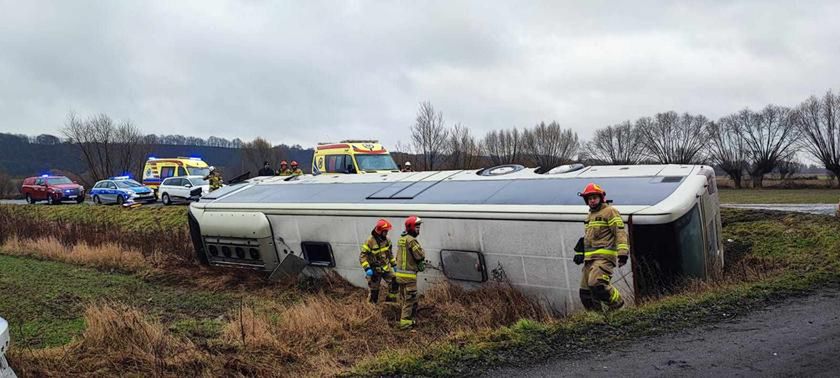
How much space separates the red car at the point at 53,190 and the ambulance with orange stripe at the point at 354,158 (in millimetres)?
16351

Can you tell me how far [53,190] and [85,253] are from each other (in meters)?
16.7

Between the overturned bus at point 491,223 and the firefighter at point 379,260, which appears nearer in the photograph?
the overturned bus at point 491,223

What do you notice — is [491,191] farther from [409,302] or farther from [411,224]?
[409,302]

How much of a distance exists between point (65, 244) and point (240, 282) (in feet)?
27.6

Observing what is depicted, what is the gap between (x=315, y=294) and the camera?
10.0m

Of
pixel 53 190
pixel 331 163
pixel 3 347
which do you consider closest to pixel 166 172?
pixel 53 190

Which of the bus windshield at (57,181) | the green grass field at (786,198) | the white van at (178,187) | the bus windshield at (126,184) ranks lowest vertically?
the green grass field at (786,198)

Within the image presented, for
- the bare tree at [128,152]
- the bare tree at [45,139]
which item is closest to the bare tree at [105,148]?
the bare tree at [128,152]

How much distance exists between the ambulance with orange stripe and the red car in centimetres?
1635

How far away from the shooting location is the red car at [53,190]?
93.0 feet

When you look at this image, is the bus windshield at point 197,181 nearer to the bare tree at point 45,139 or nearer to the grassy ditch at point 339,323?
Answer: the grassy ditch at point 339,323

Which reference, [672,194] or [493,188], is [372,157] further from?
[672,194]

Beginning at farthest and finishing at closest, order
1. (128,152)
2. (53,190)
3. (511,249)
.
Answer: (128,152) < (53,190) < (511,249)

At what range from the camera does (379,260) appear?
27.3 ft
